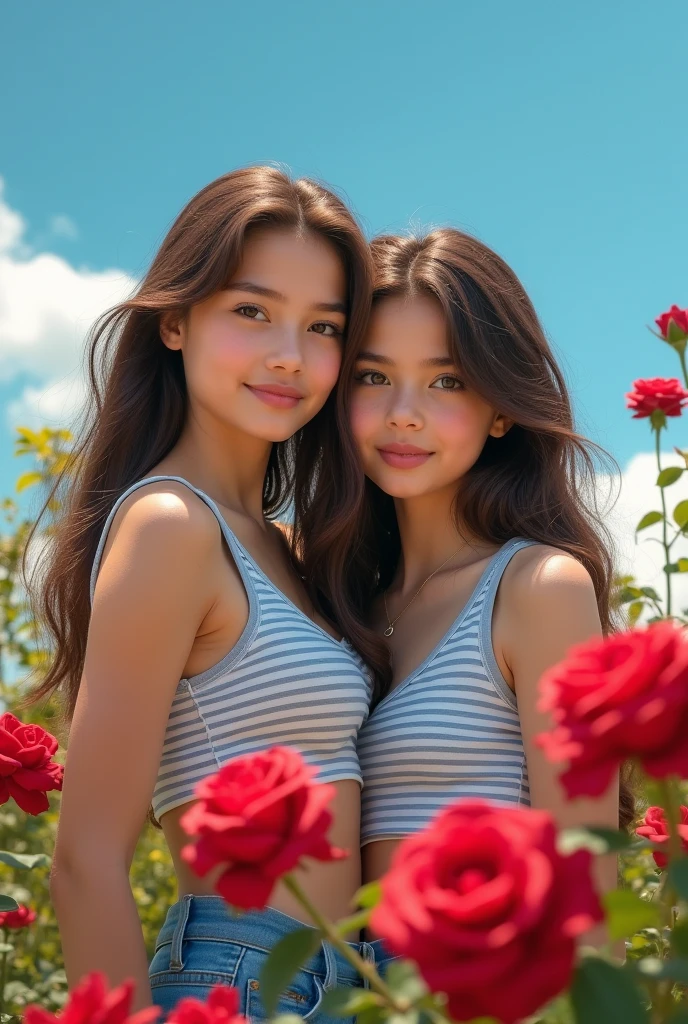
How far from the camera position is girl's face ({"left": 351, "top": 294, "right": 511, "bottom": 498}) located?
8.29ft

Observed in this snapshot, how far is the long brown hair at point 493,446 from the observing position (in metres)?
2.57

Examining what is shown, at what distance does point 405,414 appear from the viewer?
2.48 m

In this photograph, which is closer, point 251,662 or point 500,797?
point 251,662

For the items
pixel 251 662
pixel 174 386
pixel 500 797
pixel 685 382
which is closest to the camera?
pixel 251 662

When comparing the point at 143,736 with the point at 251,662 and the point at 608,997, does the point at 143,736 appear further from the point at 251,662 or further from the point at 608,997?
the point at 608,997

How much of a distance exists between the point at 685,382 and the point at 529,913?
2401 mm

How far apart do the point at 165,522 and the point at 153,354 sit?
0.81m

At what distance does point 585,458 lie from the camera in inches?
112

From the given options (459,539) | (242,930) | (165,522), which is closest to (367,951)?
(242,930)

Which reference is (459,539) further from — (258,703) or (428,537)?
(258,703)

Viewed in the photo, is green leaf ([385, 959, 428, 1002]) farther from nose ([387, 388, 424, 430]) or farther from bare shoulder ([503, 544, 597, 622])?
nose ([387, 388, 424, 430])

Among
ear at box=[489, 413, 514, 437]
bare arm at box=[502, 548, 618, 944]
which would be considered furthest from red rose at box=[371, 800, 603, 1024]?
ear at box=[489, 413, 514, 437]

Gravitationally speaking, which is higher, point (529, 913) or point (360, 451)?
point (360, 451)

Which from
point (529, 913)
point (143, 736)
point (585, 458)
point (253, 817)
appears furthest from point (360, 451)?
point (529, 913)
